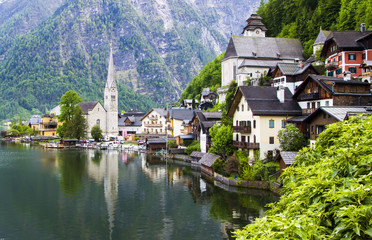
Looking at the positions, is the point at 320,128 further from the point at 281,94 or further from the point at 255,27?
the point at 255,27

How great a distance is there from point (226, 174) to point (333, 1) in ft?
167

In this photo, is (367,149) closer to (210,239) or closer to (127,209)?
(210,239)

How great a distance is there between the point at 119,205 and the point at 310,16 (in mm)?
63849

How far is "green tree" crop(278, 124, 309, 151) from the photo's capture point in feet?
120

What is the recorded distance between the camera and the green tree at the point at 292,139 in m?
36.6

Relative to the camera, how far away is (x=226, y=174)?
40.2 meters

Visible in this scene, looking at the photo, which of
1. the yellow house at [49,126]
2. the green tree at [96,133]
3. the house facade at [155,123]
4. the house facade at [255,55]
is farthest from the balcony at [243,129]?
the yellow house at [49,126]

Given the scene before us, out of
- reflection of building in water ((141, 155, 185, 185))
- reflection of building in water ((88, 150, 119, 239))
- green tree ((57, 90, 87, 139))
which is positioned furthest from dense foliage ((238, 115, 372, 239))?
green tree ((57, 90, 87, 139))

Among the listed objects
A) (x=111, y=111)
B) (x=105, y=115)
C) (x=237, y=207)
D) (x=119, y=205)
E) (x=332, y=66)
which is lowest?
(x=119, y=205)

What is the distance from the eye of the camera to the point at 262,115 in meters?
39.3

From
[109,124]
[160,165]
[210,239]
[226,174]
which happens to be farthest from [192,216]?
[109,124]

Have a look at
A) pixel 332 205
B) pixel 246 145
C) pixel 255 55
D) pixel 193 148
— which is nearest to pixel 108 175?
pixel 193 148

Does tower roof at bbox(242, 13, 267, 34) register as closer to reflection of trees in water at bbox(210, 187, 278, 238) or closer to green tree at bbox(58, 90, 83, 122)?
green tree at bbox(58, 90, 83, 122)

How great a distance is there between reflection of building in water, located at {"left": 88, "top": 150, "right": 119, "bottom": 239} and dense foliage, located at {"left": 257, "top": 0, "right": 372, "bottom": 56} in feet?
143
